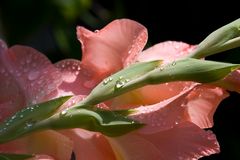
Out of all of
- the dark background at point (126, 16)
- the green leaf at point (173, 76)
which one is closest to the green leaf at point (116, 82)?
the green leaf at point (173, 76)

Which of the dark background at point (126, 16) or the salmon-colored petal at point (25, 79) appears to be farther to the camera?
the dark background at point (126, 16)

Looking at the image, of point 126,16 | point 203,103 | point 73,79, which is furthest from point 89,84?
point 126,16

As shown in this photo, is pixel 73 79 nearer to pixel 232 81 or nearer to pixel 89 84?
pixel 89 84

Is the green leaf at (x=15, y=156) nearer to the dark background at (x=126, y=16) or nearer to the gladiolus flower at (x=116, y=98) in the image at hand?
the gladiolus flower at (x=116, y=98)

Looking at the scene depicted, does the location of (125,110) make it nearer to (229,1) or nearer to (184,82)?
(184,82)

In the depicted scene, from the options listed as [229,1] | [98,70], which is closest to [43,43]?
[229,1]

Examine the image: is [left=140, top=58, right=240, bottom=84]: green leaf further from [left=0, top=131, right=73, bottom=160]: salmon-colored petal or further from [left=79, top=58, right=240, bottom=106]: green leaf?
[left=0, top=131, right=73, bottom=160]: salmon-colored petal

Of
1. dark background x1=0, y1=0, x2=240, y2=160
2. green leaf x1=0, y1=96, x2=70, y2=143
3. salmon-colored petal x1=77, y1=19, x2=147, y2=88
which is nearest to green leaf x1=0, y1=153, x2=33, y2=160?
green leaf x1=0, y1=96, x2=70, y2=143
